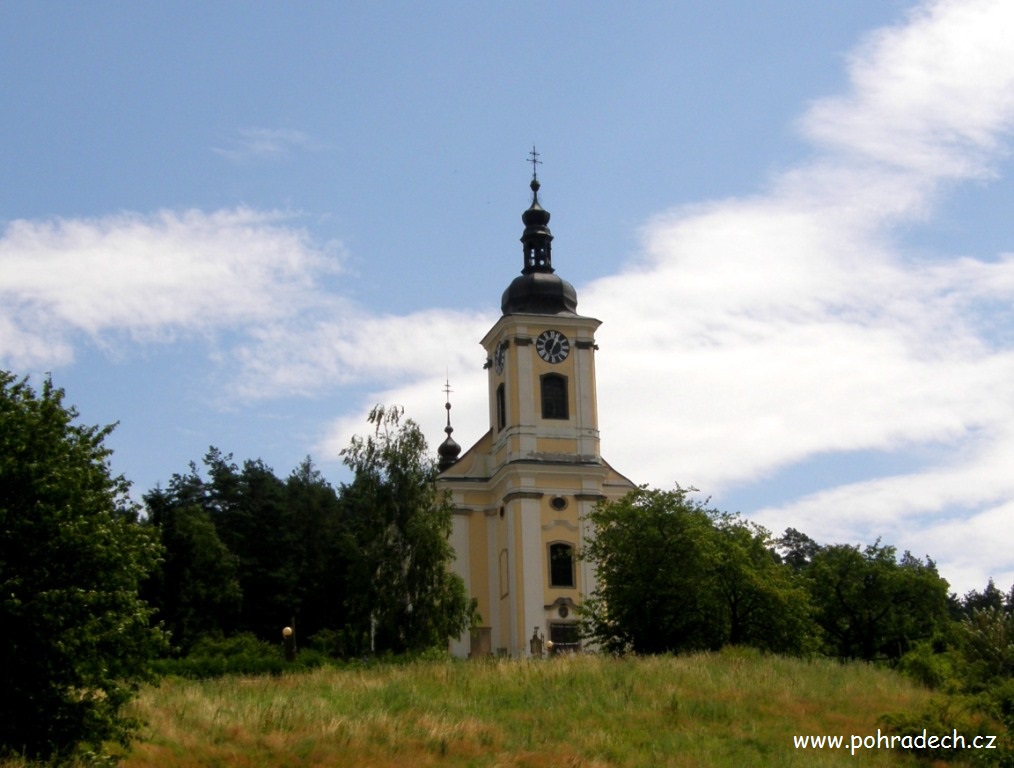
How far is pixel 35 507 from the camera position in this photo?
1858 centimetres

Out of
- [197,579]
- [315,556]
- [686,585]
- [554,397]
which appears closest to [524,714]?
[686,585]

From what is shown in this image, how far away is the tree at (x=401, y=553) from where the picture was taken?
142 feet

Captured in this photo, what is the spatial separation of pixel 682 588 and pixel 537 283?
64.9 feet

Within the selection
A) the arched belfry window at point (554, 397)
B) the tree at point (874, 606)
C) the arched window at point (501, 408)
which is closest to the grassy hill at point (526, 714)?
the tree at point (874, 606)

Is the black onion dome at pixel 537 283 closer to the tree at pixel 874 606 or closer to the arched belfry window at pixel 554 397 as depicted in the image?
the arched belfry window at pixel 554 397

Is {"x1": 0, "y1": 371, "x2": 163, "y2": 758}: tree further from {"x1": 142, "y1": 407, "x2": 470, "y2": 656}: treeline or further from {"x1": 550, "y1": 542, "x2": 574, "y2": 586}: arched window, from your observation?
{"x1": 550, "y1": 542, "x2": 574, "y2": 586}: arched window

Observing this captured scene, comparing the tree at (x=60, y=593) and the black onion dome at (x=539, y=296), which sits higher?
the black onion dome at (x=539, y=296)

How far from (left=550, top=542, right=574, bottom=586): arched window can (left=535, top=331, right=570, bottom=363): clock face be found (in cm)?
735

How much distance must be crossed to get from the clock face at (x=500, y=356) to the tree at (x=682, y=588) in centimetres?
1465

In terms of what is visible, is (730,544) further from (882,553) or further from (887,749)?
(887,749)

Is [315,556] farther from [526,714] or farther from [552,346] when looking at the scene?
[526,714]

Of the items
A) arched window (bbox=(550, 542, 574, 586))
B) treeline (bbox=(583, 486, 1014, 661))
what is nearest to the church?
arched window (bbox=(550, 542, 574, 586))

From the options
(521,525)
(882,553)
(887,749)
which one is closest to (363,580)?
(521,525)

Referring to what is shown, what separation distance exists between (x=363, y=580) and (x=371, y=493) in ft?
9.33
